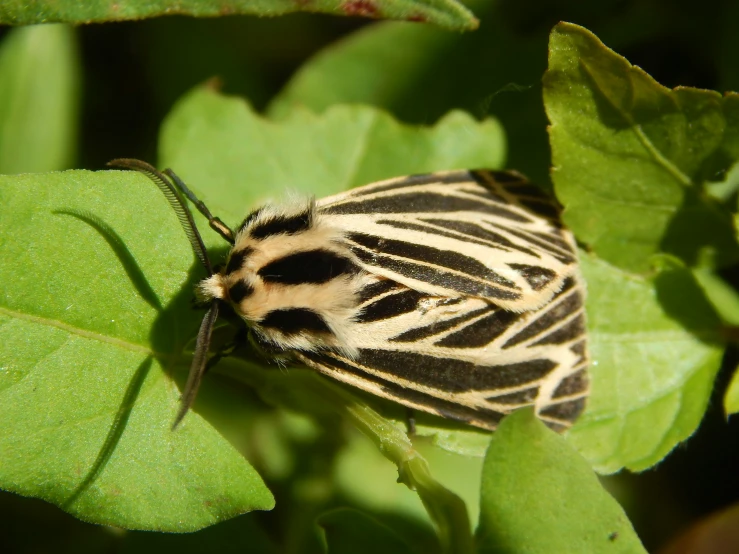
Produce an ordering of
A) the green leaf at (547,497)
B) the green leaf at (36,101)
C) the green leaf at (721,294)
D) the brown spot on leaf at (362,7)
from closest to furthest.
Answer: the green leaf at (547,497), the brown spot on leaf at (362,7), the green leaf at (721,294), the green leaf at (36,101)

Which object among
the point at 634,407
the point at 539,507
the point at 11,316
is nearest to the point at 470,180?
the point at 634,407

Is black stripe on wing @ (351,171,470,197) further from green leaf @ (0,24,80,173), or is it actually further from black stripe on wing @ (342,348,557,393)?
green leaf @ (0,24,80,173)

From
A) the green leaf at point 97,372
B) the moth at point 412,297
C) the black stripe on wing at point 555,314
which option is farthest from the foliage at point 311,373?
the black stripe on wing at point 555,314

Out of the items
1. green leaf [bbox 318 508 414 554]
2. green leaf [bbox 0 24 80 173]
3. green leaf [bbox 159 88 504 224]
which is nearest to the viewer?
green leaf [bbox 318 508 414 554]

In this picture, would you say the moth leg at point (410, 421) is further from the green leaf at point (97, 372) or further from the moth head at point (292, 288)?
the green leaf at point (97, 372)

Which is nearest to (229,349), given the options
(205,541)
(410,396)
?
(410,396)

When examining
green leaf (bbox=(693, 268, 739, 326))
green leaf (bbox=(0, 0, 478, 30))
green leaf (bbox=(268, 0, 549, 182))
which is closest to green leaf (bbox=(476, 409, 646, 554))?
green leaf (bbox=(693, 268, 739, 326))
